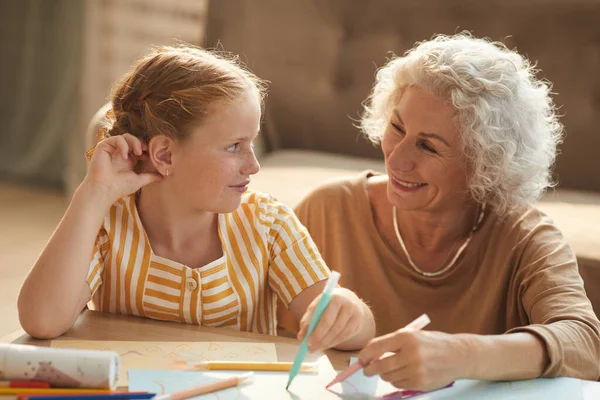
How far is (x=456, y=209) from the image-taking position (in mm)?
1881

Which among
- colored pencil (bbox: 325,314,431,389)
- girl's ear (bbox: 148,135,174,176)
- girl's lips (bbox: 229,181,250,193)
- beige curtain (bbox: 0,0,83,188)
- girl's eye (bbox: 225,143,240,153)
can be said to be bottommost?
beige curtain (bbox: 0,0,83,188)

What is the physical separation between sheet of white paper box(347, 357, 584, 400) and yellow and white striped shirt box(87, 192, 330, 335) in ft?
1.05

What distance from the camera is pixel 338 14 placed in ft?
9.95

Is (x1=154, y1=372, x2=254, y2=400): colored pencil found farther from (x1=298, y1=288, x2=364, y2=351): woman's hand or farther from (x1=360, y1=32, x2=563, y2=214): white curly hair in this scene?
(x1=360, y1=32, x2=563, y2=214): white curly hair

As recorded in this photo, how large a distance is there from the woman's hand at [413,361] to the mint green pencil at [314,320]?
8cm

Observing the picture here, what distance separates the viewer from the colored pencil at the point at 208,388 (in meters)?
1.06

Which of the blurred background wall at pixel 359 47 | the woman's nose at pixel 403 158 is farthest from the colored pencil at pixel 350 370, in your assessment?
the blurred background wall at pixel 359 47

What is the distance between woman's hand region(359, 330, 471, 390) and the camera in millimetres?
1130

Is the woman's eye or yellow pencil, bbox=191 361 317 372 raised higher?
the woman's eye

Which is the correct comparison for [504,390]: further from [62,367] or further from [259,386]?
[62,367]

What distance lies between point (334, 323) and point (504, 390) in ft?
0.84

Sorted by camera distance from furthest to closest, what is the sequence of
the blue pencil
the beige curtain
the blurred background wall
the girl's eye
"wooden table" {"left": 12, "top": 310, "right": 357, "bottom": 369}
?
1. the beige curtain
2. the blurred background wall
3. the girl's eye
4. "wooden table" {"left": 12, "top": 310, "right": 357, "bottom": 369}
5. the blue pencil

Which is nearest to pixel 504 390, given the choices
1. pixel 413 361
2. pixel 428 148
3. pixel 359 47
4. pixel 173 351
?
pixel 413 361

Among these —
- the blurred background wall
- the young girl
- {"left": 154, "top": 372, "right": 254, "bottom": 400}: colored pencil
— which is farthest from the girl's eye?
the blurred background wall
